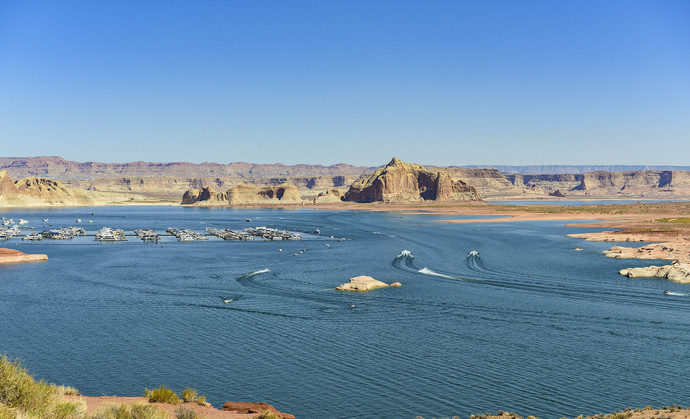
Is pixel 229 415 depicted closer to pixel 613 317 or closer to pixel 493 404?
pixel 493 404

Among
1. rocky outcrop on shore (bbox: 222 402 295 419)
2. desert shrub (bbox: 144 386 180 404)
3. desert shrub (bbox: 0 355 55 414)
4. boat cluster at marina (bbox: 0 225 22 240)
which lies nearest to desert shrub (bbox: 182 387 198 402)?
desert shrub (bbox: 144 386 180 404)

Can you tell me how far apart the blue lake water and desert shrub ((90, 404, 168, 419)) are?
9.47 m

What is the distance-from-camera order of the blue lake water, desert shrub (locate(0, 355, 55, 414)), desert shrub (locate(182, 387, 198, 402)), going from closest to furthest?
desert shrub (locate(0, 355, 55, 414))
desert shrub (locate(182, 387, 198, 402))
the blue lake water

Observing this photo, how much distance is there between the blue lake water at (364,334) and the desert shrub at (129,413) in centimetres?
947

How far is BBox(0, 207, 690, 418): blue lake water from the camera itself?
32875 mm

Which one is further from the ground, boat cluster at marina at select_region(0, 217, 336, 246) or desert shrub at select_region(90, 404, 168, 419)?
desert shrub at select_region(90, 404, 168, 419)

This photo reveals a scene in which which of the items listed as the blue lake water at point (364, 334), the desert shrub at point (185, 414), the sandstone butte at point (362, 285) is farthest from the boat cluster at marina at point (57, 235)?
the desert shrub at point (185, 414)

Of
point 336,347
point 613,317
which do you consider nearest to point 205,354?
point 336,347

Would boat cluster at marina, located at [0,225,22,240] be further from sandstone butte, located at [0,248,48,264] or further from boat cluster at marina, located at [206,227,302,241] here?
boat cluster at marina, located at [206,227,302,241]

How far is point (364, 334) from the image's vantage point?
45031 mm

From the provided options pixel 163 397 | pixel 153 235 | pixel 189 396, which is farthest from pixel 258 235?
pixel 163 397

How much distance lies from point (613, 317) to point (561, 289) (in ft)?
42.8

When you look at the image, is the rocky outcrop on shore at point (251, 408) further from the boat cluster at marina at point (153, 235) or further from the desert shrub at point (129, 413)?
the boat cluster at marina at point (153, 235)

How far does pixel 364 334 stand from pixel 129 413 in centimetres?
2543
